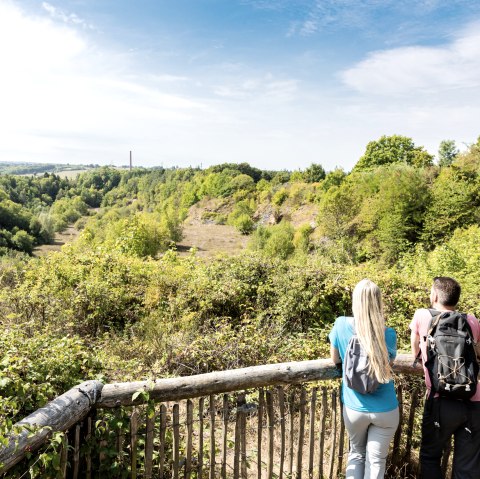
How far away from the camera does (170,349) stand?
661 cm

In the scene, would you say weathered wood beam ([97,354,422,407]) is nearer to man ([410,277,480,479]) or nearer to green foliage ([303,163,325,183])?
man ([410,277,480,479])

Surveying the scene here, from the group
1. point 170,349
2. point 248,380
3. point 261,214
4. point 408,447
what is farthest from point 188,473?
point 261,214

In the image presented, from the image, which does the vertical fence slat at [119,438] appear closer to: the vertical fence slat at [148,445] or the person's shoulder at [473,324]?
the vertical fence slat at [148,445]

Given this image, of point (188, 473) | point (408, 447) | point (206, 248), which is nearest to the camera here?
point (188, 473)

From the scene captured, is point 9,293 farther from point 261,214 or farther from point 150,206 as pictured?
point 150,206

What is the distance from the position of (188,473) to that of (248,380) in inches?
34.3

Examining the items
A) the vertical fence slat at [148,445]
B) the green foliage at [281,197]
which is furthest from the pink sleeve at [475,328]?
the green foliage at [281,197]

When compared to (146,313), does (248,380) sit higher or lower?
higher

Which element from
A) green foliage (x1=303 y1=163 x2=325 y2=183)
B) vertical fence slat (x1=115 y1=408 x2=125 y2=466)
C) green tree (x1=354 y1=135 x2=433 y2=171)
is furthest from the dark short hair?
green foliage (x1=303 y1=163 x2=325 y2=183)

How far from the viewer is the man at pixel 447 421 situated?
2781mm

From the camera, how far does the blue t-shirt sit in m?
2.66

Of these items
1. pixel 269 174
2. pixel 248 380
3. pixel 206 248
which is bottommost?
pixel 206 248

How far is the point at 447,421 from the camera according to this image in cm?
280

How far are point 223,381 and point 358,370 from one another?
106 centimetres
